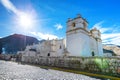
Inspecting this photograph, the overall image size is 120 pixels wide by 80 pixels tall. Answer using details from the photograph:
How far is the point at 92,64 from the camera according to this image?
16312 mm

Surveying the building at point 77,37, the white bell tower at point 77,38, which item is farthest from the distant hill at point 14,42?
the white bell tower at point 77,38

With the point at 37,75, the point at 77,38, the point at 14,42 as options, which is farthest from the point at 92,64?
the point at 14,42

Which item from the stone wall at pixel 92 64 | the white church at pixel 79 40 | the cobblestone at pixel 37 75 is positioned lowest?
the cobblestone at pixel 37 75

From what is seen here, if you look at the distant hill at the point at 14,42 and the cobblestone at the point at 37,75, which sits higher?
the distant hill at the point at 14,42

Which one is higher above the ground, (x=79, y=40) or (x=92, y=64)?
(x=79, y=40)

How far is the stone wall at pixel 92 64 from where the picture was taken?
13.8m

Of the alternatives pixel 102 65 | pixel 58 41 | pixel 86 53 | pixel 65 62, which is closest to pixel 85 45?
pixel 86 53

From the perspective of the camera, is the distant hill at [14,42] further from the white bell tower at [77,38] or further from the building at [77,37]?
the white bell tower at [77,38]

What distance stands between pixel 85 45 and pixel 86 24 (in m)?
6.14

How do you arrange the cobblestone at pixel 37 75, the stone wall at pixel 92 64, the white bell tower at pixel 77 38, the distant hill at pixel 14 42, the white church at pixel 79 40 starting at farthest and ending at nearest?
1. the distant hill at pixel 14 42
2. the white church at pixel 79 40
3. the white bell tower at pixel 77 38
4. the stone wall at pixel 92 64
5. the cobblestone at pixel 37 75

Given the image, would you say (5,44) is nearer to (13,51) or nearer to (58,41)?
(13,51)

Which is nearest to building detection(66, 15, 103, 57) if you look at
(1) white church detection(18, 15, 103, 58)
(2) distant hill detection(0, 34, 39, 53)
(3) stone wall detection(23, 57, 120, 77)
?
(1) white church detection(18, 15, 103, 58)

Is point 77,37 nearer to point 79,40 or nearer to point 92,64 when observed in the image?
point 79,40

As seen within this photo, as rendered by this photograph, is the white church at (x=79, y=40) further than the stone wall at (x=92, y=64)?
Yes
